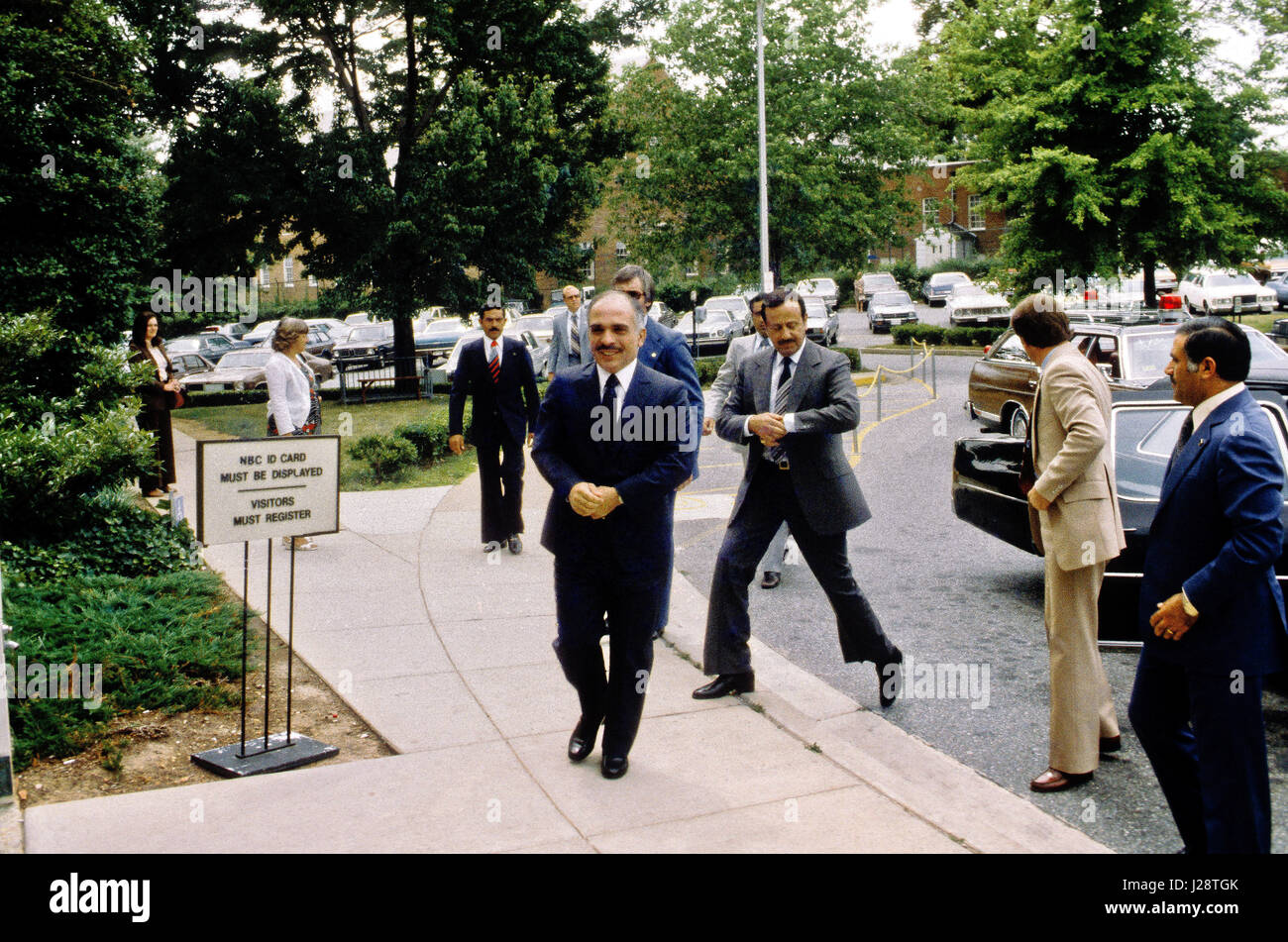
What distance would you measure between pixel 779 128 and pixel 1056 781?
27612 millimetres

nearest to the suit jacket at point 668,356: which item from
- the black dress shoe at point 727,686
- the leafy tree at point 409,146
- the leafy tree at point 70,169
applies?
the black dress shoe at point 727,686

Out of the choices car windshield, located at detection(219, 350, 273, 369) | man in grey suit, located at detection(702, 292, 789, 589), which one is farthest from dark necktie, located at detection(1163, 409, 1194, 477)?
car windshield, located at detection(219, 350, 273, 369)

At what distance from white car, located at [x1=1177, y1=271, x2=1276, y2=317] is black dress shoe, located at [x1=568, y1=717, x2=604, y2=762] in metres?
33.4

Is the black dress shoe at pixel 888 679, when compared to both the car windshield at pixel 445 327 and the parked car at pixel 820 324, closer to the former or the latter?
the parked car at pixel 820 324

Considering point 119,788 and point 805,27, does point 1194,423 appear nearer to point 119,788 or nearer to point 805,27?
point 119,788

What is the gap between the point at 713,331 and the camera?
100ft

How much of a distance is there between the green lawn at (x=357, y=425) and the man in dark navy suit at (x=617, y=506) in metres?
7.53

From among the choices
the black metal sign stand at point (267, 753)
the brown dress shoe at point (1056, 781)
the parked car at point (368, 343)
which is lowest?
the brown dress shoe at point (1056, 781)

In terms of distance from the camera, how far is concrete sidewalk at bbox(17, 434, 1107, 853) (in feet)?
12.9

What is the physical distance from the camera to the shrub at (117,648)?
495 cm

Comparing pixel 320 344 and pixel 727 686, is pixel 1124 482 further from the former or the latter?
pixel 320 344

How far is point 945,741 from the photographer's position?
16.5ft

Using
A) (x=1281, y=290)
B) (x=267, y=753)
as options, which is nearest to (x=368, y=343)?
(x=1281, y=290)

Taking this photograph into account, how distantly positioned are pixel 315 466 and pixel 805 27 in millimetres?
28920
